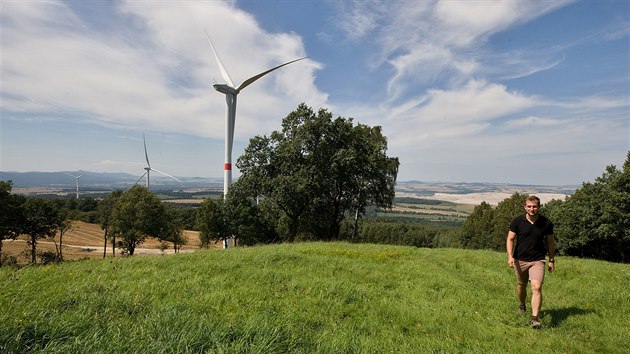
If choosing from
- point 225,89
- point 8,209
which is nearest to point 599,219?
point 225,89

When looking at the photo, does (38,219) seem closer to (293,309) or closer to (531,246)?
(293,309)

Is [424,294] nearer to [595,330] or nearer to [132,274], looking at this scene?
[595,330]

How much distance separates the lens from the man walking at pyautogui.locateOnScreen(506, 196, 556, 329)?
6.89 m

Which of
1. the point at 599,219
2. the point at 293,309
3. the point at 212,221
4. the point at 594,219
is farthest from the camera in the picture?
the point at 212,221

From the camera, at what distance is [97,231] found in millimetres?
77438

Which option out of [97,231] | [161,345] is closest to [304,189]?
[161,345]

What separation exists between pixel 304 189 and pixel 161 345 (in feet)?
71.0

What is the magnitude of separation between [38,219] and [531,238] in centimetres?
4960

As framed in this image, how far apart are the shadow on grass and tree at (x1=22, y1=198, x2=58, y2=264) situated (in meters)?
48.6

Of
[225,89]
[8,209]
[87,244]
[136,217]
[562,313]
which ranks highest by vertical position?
[225,89]

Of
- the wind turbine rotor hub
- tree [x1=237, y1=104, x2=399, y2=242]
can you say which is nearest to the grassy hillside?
tree [x1=237, y1=104, x2=399, y2=242]

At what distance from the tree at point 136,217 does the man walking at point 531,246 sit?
39605mm

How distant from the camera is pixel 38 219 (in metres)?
38.7

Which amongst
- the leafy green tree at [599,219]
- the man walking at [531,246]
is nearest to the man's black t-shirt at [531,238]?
the man walking at [531,246]
